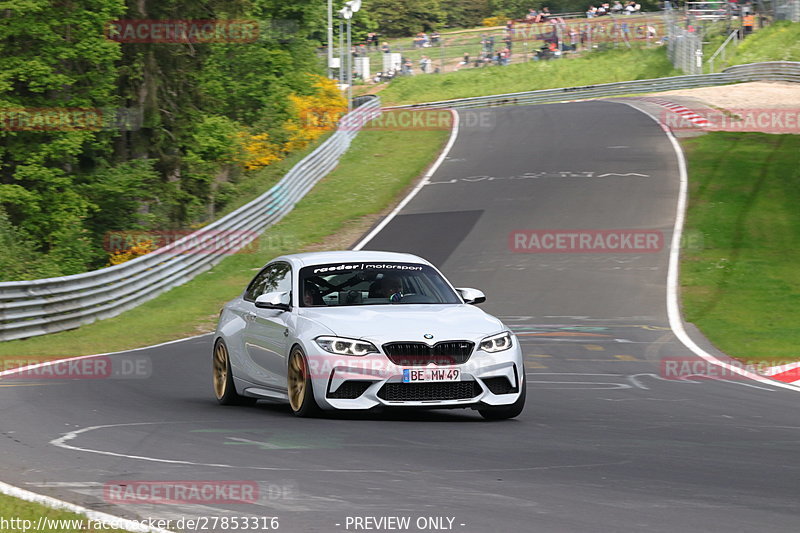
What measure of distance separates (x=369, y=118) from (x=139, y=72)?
14125mm

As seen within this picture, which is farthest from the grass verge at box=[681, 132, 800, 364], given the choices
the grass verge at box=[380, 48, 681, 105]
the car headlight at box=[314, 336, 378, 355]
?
the grass verge at box=[380, 48, 681, 105]

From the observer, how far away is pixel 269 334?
11047mm

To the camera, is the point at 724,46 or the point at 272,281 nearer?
the point at 272,281

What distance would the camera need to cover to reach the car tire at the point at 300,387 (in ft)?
33.0

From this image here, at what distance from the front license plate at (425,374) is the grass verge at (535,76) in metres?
65.2

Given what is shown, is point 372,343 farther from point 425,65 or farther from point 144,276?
point 425,65

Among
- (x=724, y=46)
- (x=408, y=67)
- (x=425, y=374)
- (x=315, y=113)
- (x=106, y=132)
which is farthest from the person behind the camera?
(x=408, y=67)

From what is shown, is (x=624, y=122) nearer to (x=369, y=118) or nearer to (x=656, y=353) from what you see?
(x=369, y=118)

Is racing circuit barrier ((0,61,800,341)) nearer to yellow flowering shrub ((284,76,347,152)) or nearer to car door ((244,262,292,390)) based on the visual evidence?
yellow flowering shrub ((284,76,347,152))

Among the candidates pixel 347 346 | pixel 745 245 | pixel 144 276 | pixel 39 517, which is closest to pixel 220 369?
pixel 347 346

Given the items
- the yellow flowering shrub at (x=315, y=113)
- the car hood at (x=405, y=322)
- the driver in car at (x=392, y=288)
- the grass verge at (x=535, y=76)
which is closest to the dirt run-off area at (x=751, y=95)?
the grass verge at (x=535, y=76)

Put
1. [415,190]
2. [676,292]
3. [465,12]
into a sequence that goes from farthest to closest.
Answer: [465,12]
[415,190]
[676,292]

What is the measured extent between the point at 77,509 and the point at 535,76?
72828 millimetres

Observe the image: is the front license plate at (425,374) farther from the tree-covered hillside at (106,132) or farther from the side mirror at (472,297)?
the tree-covered hillside at (106,132)
